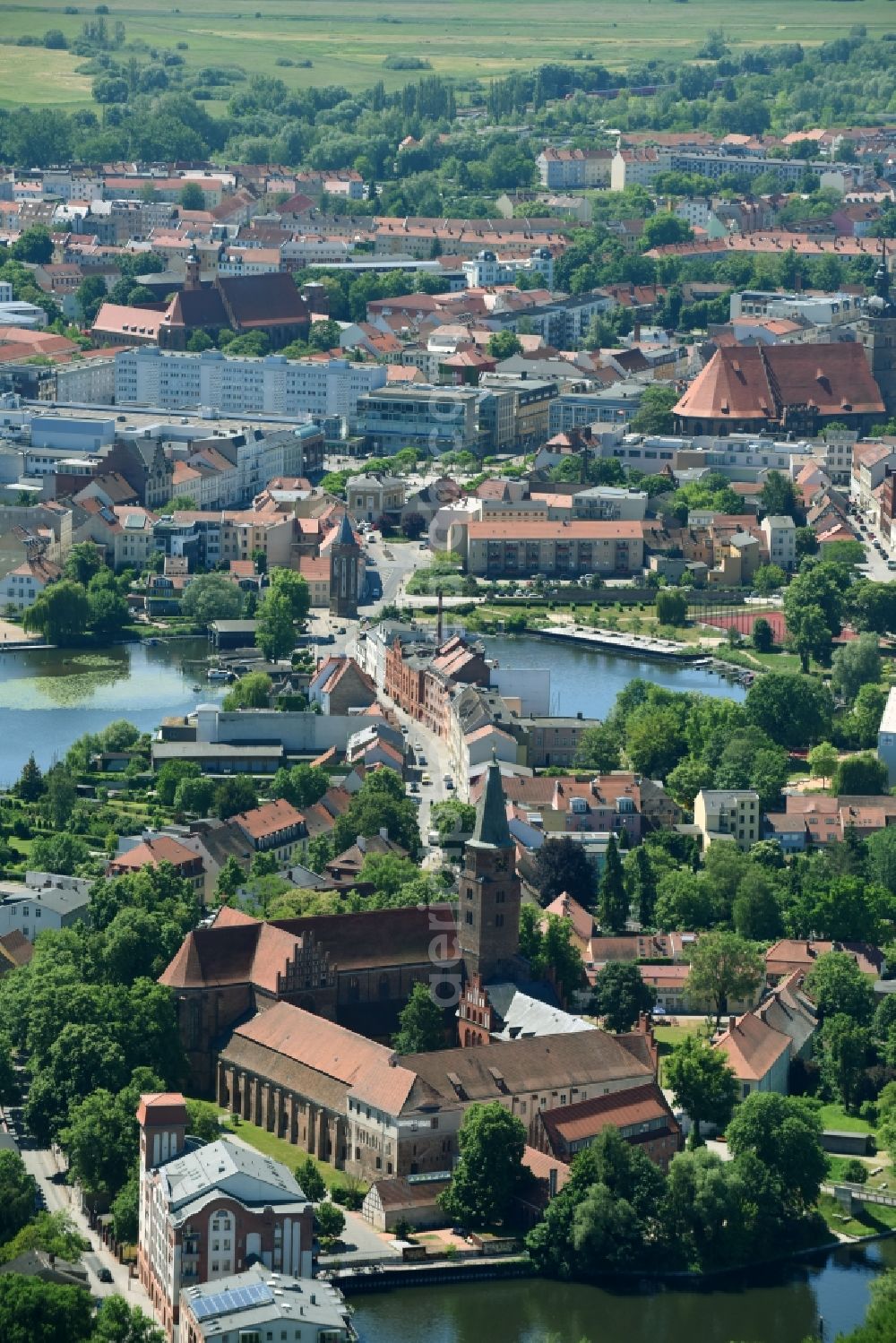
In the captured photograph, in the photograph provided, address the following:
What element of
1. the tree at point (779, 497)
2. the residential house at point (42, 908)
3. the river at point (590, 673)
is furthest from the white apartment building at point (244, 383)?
the residential house at point (42, 908)

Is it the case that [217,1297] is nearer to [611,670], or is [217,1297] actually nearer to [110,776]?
[110,776]

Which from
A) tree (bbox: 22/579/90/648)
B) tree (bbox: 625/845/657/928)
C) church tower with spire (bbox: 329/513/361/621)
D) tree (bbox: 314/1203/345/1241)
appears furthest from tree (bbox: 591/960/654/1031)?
church tower with spire (bbox: 329/513/361/621)

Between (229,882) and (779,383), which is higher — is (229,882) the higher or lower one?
the higher one

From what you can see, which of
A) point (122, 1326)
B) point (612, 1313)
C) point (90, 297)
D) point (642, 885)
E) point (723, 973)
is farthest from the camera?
point (90, 297)

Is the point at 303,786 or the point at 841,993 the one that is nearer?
the point at 841,993

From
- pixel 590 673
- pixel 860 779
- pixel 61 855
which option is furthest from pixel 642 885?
pixel 590 673

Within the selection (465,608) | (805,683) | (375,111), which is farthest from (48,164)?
(805,683)

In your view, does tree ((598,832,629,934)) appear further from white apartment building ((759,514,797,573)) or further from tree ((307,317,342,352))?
Answer: tree ((307,317,342,352))

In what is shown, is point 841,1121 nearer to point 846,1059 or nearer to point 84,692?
point 846,1059
